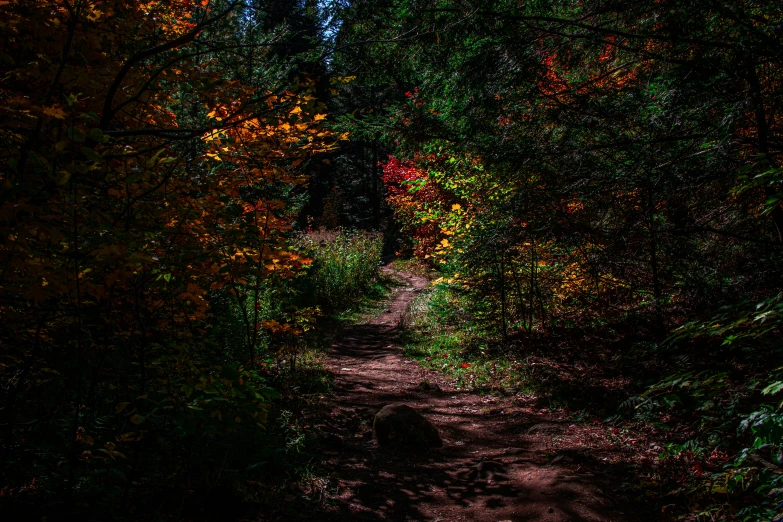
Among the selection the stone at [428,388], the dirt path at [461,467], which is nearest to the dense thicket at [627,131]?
the dirt path at [461,467]

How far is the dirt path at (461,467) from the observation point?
13.0 ft

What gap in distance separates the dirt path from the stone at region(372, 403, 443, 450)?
0.46 feet

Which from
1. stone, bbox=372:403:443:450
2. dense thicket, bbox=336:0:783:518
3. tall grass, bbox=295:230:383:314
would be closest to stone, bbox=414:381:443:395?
stone, bbox=372:403:443:450

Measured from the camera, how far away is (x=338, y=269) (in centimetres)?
1404

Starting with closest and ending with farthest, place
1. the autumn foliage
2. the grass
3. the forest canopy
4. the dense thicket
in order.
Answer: the autumn foliage
the forest canopy
the dense thicket
the grass

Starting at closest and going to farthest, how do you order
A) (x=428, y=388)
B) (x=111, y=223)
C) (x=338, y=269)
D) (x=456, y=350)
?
1. (x=111, y=223)
2. (x=428, y=388)
3. (x=456, y=350)
4. (x=338, y=269)

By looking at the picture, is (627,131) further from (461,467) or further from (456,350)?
(456,350)

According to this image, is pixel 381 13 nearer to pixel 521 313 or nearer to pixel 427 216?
pixel 427 216

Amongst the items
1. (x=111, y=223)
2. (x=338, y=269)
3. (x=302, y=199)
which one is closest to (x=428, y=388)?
(x=302, y=199)

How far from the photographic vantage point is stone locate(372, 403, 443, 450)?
5426 millimetres

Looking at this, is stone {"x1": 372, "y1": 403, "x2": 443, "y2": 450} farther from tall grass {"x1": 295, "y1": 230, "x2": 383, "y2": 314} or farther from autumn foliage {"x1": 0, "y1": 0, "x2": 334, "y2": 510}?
tall grass {"x1": 295, "y1": 230, "x2": 383, "y2": 314}

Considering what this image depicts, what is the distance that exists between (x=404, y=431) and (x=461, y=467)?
0.83m

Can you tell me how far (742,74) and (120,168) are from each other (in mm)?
5280

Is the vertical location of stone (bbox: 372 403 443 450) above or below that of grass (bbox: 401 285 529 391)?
below
